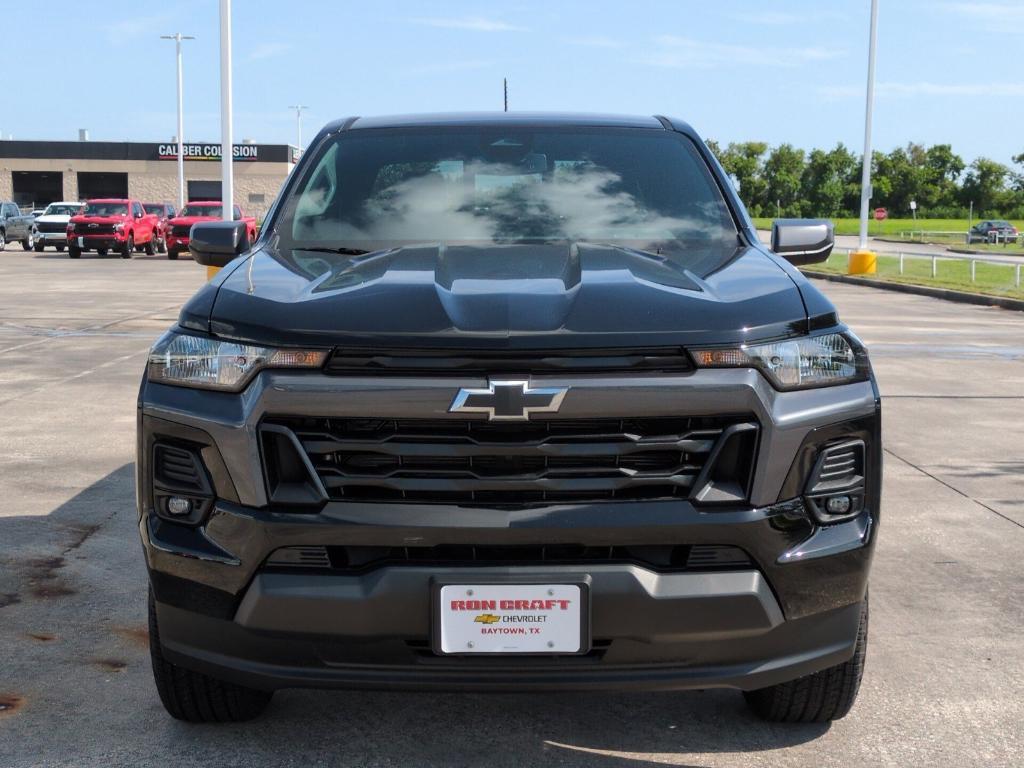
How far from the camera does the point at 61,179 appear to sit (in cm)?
8262

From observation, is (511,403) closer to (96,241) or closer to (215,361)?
(215,361)

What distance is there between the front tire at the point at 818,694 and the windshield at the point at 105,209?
126ft

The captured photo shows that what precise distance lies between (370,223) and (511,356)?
4.75ft

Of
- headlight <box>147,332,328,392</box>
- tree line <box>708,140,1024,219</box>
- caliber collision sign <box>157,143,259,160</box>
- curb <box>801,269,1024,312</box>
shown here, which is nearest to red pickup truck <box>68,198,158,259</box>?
curb <box>801,269,1024,312</box>

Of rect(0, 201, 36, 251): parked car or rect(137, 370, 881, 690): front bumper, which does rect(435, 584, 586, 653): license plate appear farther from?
rect(0, 201, 36, 251): parked car

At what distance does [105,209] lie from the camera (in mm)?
39719

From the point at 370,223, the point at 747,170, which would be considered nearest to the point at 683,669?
the point at 370,223

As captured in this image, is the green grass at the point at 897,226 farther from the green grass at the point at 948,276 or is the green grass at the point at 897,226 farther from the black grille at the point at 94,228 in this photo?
the black grille at the point at 94,228

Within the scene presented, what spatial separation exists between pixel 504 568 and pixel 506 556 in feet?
0.16

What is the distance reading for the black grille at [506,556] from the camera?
2.81 metres

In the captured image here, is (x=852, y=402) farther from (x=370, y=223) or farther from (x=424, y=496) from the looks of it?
(x=370, y=223)

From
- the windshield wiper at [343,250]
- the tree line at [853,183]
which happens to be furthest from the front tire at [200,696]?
the tree line at [853,183]

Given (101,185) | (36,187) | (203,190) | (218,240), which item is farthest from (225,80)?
(36,187)

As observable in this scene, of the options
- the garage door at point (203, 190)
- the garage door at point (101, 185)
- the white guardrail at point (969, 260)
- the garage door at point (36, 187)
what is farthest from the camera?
the garage door at point (36, 187)
